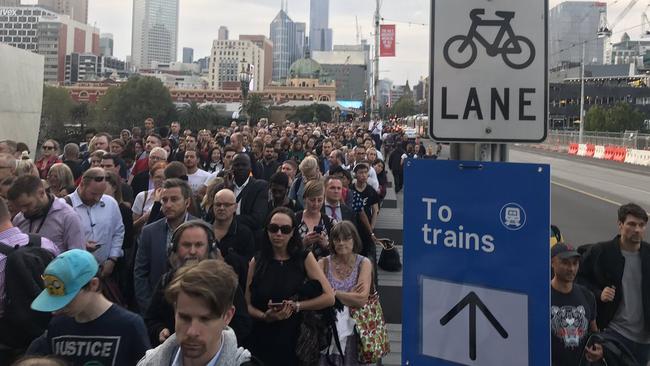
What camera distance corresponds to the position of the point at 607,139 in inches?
1934

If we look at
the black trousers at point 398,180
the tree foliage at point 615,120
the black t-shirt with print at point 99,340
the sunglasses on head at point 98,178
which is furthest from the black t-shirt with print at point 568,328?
the tree foliage at point 615,120

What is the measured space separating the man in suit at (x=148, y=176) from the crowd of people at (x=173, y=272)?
0.08 feet

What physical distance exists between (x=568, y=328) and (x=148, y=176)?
650 cm

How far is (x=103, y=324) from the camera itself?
10.8 feet

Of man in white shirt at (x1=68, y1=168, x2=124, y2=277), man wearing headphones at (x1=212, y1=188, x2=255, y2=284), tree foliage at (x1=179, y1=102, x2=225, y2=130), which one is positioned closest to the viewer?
man wearing headphones at (x1=212, y1=188, x2=255, y2=284)

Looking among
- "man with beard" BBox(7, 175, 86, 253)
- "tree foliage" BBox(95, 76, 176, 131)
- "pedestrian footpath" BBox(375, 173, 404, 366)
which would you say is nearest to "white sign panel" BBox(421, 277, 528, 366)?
"pedestrian footpath" BBox(375, 173, 404, 366)

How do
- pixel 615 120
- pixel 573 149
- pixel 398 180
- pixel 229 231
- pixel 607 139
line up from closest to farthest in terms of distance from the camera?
1. pixel 229 231
2. pixel 398 180
3. pixel 607 139
4. pixel 573 149
5. pixel 615 120

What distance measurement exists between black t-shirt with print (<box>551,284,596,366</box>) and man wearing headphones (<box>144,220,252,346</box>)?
2.12 meters

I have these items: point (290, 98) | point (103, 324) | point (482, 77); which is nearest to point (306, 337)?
point (103, 324)

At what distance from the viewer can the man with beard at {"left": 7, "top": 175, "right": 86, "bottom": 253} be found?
5.29 meters

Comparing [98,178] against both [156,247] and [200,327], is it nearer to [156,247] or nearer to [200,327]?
[156,247]

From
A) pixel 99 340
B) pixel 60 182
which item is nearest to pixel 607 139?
pixel 60 182

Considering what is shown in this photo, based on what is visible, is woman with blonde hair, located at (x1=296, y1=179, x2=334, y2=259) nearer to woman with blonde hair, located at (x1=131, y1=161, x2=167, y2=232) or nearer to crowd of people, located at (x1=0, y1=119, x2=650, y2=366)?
crowd of people, located at (x1=0, y1=119, x2=650, y2=366)

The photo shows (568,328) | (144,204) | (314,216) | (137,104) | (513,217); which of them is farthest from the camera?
(137,104)
